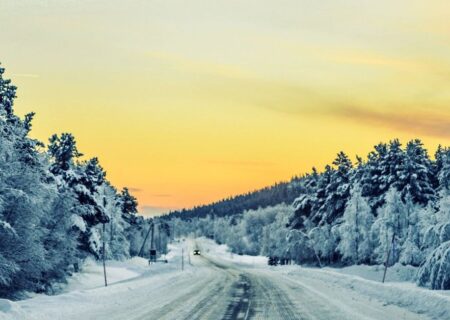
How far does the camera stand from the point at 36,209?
91.0 feet

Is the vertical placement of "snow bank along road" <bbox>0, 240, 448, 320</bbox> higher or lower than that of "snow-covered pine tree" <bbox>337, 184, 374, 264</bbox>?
lower

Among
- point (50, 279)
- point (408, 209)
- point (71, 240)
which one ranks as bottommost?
point (50, 279)

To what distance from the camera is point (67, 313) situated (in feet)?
58.0

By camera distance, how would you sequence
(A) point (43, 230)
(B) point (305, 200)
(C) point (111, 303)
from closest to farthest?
(C) point (111, 303) < (A) point (43, 230) < (B) point (305, 200)

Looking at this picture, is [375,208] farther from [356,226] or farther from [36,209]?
[36,209]

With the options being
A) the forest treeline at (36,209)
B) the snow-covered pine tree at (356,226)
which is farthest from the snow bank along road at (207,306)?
the snow-covered pine tree at (356,226)

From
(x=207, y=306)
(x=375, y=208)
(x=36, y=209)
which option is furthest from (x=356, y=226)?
(x=207, y=306)

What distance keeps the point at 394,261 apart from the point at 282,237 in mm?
48326

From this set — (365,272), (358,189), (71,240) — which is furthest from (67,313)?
(358,189)

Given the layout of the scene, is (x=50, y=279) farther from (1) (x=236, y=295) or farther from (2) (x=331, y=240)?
(2) (x=331, y=240)

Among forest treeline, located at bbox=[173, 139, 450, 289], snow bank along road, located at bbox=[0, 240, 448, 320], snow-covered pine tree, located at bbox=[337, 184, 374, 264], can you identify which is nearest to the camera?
snow bank along road, located at bbox=[0, 240, 448, 320]

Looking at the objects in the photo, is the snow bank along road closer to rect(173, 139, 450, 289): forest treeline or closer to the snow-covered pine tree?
rect(173, 139, 450, 289): forest treeline

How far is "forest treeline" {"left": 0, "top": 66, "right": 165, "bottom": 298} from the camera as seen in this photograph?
86.5 ft

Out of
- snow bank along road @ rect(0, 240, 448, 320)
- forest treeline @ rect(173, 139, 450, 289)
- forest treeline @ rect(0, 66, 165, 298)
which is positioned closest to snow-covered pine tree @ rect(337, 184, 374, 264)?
forest treeline @ rect(173, 139, 450, 289)
